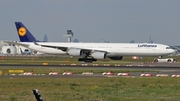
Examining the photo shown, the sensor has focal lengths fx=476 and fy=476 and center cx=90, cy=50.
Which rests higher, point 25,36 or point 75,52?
point 25,36

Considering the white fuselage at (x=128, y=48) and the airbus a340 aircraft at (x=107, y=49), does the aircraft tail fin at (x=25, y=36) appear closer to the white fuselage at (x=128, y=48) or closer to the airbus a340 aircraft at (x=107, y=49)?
the airbus a340 aircraft at (x=107, y=49)

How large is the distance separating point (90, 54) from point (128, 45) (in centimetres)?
705

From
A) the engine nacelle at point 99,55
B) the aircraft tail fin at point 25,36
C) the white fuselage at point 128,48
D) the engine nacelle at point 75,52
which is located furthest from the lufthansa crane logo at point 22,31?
the engine nacelle at point 99,55

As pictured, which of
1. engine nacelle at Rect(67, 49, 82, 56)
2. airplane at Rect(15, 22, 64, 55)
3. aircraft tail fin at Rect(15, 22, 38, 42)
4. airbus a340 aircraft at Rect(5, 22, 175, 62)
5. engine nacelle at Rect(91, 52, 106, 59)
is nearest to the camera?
engine nacelle at Rect(91, 52, 106, 59)

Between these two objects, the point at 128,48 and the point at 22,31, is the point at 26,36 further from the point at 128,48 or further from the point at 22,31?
the point at 128,48

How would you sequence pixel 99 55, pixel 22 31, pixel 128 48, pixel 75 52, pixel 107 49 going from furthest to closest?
pixel 22 31 → pixel 107 49 → pixel 128 48 → pixel 75 52 → pixel 99 55

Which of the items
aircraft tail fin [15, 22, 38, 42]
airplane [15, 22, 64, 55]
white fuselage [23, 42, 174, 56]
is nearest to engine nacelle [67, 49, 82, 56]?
white fuselage [23, 42, 174, 56]

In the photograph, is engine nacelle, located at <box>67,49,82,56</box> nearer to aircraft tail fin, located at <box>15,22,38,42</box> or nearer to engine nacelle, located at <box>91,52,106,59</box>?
engine nacelle, located at <box>91,52,106,59</box>

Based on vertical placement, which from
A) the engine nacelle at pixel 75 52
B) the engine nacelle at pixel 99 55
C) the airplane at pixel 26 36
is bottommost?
the engine nacelle at pixel 99 55

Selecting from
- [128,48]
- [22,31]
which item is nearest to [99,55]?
[128,48]

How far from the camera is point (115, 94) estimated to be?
2525 cm

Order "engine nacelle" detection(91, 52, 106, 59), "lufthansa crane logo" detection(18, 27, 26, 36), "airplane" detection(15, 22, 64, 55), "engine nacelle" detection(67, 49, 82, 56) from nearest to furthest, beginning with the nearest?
"engine nacelle" detection(91, 52, 106, 59) → "engine nacelle" detection(67, 49, 82, 56) → "airplane" detection(15, 22, 64, 55) → "lufthansa crane logo" detection(18, 27, 26, 36)

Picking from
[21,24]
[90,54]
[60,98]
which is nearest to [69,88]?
[60,98]

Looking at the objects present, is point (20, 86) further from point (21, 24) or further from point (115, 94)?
point (21, 24)
